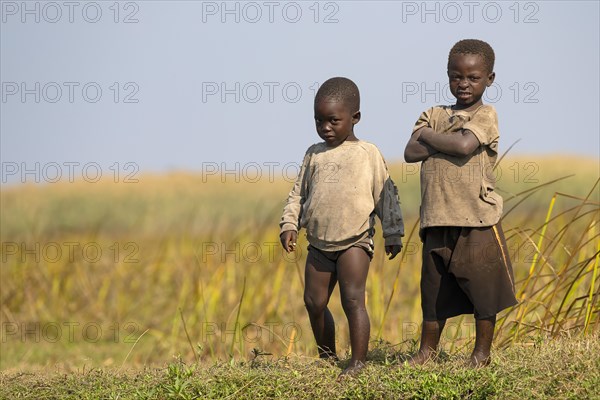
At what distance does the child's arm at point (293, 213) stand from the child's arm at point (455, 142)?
0.79m

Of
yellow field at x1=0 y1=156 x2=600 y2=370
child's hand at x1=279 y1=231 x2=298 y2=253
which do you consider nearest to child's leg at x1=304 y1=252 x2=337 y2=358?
child's hand at x1=279 y1=231 x2=298 y2=253

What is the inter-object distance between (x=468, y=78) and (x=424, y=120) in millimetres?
353

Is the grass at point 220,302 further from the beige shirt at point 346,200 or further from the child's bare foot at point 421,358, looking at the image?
the beige shirt at point 346,200

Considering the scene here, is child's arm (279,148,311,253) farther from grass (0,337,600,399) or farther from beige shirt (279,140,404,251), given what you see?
grass (0,337,600,399)

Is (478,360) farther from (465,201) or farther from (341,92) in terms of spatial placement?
(341,92)

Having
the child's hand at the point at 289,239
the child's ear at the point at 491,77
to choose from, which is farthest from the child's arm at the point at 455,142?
the child's hand at the point at 289,239

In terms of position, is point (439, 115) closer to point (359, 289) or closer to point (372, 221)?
point (372, 221)

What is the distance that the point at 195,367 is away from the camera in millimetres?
5719

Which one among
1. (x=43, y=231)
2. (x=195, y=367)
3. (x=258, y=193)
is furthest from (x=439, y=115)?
(x=258, y=193)

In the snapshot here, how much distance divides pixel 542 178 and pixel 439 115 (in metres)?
14.0

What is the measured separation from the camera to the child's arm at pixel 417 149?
5.43 meters

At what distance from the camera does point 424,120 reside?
5.57 metres

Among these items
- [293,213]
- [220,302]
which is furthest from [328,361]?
[220,302]

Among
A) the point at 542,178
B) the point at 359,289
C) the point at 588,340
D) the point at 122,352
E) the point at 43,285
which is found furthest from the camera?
the point at 542,178
